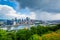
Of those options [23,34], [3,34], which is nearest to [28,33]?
[23,34]

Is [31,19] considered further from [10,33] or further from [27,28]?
[10,33]

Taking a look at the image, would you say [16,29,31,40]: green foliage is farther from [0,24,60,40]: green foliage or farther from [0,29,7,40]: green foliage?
[0,29,7,40]: green foliage

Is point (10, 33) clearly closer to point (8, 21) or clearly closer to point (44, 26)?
A: point (8, 21)

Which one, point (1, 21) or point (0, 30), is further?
point (0, 30)

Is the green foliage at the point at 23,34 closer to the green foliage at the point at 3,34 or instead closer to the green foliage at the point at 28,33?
the green foliage at the point at 28,33

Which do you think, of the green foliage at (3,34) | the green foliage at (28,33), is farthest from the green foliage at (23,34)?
the green foliage at (3,34)

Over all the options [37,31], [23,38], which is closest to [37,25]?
[37,31]

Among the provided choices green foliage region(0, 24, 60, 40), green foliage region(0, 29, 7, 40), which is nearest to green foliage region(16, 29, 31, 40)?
green foliage region(0, 24, 60, 40)

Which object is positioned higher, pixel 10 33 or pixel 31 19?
pixel 31 19

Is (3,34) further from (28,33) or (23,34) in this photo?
(28,33)
